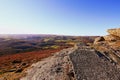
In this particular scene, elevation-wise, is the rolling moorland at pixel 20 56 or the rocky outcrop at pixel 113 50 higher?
the rocky outcrop at pixel 113 50

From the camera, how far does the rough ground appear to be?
14.2 meters

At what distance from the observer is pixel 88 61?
16.5 metres

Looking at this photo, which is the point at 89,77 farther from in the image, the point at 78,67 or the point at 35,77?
the point at 35,77

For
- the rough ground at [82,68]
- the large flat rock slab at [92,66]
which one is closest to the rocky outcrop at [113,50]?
the rough ground at [82,68]

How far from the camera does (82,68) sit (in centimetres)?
1522

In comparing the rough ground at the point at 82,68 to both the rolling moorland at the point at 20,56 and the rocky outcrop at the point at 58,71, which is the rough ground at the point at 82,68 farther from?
the rolling moorland at the point at 20,56

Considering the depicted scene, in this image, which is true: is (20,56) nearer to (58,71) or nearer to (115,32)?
(115,32)

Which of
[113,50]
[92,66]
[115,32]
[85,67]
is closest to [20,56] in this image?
[115,32]

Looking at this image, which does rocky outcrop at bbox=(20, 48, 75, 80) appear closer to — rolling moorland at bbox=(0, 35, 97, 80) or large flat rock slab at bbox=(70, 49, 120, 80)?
large flat rock slab at bbox=(70, 49, 120, 80)

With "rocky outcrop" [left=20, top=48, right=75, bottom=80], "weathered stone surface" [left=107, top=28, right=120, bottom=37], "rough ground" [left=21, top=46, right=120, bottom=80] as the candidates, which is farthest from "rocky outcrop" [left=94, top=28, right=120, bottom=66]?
"rocky outcrop" [left=20, top=48, right=75, bottom=80]

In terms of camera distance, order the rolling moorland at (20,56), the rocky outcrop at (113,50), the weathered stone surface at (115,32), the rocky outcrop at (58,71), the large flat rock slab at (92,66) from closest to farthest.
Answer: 1. the large flat rock slab at (92,66)
2. the rocky outcrop at (58,71)
3. the rocky outcrop at (113,50)
4. the rolling moorland at (20,56)
5. the weathered stone surface at (115,32)

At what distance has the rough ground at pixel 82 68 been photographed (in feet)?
46.8

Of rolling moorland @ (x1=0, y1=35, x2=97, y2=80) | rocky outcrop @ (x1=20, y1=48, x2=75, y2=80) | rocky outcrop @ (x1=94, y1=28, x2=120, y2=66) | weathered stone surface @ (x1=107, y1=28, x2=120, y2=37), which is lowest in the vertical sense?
rolling moorland @ (x1=0, y1=35, x2=97, y2=80)

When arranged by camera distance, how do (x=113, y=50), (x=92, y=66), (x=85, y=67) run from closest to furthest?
(x=85, y=67) → (x=92, y=66) → (x=113, y=50)
